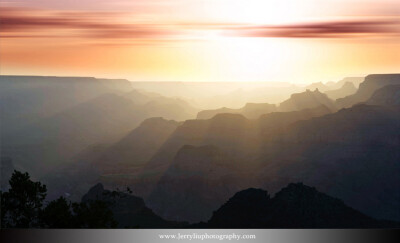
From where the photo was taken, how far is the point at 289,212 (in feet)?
20.1

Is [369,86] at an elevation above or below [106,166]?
above

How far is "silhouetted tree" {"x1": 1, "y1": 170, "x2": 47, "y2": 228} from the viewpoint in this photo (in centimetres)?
623

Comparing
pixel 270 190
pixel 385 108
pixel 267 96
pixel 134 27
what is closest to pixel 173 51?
pixel 134 27

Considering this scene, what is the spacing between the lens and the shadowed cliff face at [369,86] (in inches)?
249

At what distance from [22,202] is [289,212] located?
2329 mm

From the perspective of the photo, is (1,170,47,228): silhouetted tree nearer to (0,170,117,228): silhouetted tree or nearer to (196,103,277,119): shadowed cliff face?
(0,170,117,228): silhouetted tree

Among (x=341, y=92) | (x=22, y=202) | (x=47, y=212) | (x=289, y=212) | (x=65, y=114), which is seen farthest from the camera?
(x=22, y=202)

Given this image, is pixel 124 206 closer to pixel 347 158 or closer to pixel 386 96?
pixel 347 158

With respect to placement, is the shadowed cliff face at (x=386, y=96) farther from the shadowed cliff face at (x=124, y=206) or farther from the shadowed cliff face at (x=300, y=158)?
the shadowed cliff face at (x=124, y=206)

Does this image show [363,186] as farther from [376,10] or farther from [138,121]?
[138,121]

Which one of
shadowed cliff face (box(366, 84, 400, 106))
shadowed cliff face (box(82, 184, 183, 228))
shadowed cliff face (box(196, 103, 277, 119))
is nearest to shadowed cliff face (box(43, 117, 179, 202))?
shadowed cliff face (box(82, 184, 183, 228))

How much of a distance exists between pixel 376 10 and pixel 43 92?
2.74 meters

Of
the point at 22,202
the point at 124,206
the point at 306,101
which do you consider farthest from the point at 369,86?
the point at 22,202

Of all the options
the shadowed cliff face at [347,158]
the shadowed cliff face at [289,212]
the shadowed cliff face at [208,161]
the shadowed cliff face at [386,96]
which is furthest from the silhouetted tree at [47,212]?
the shadowed cliff face at [386,96]
